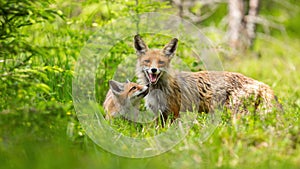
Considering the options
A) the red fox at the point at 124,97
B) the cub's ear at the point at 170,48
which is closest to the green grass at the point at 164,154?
the red fox at the point at 124,97

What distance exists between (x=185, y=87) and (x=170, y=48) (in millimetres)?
691

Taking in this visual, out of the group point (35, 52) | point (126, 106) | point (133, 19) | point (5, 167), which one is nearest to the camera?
point (5, 167)

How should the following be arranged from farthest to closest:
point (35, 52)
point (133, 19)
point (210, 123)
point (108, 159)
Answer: point (133, 19) → point (210, 123) → point (35, 52) → point (108, 159)

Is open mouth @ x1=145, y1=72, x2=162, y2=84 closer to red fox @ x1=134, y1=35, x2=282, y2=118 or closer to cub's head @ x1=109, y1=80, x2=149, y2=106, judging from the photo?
red fox @ x1=134, y1=35, x2=282, y2=118

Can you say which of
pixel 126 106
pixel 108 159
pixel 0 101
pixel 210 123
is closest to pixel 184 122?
pixel 210 123

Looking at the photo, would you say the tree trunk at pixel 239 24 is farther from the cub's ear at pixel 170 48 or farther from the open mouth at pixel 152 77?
the open mouth at pixel 152 77

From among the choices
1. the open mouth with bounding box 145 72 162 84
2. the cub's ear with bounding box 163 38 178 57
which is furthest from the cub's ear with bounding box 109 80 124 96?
the cub's ear with bounding box 163 38 178 57

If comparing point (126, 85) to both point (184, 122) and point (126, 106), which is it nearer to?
point (126, 106)

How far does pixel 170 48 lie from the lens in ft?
22.4

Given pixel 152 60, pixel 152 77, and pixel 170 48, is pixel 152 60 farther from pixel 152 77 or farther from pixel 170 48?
pixel 170 48

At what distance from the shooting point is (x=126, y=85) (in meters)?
6.71

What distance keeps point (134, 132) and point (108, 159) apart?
115 cm

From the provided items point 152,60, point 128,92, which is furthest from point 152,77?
point 128,92

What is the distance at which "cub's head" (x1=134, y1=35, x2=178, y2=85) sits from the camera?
6.68 m
